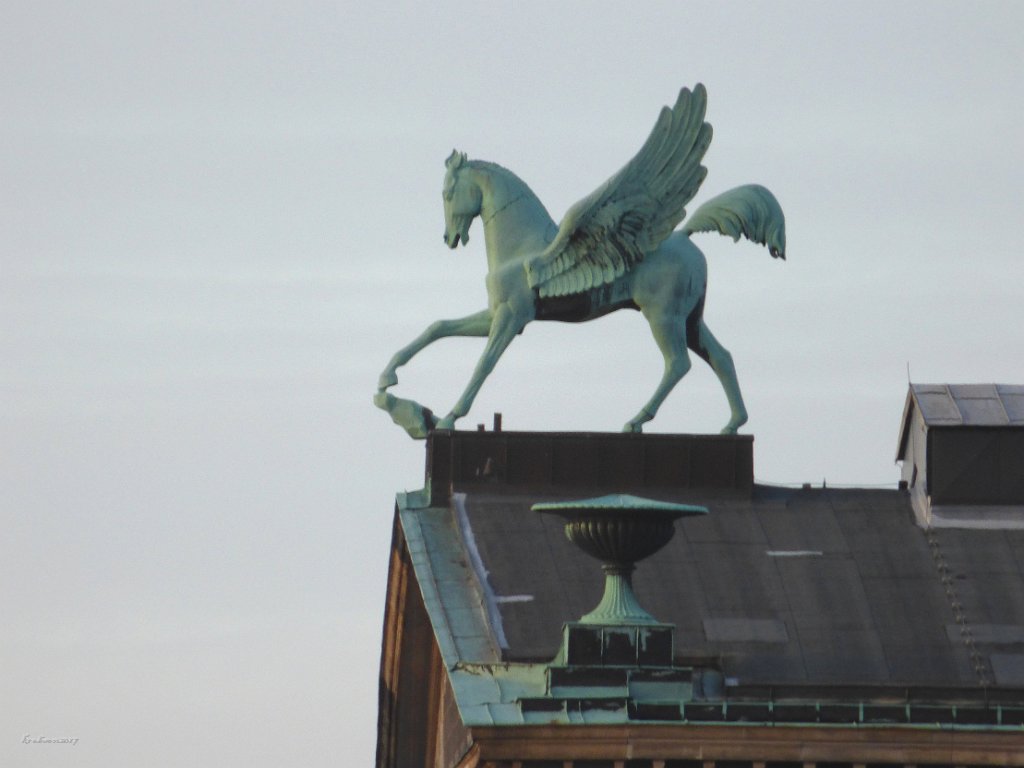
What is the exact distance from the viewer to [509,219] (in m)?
75.9

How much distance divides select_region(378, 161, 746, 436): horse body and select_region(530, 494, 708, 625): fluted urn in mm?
11211

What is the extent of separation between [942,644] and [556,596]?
23.6 ft

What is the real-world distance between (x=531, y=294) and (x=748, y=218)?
15.1 feet

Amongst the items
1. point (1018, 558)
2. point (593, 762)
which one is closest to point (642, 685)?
point (593, 762)

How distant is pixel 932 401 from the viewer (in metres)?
77.4

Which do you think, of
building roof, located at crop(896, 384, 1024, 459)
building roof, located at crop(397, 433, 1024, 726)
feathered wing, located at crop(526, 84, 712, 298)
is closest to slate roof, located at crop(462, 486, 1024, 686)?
building roof, located at crop(397, 433, 1024, 726)

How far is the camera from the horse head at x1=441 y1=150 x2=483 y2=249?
251 ft

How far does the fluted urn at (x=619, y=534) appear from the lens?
63.3 m

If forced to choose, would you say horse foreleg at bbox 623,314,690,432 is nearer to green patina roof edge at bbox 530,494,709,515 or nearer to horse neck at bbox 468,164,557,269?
horse neck at bbox 468,164,557,269

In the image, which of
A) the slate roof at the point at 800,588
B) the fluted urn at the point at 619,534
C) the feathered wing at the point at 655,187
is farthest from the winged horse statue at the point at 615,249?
the fluted urn at the point at 619,534

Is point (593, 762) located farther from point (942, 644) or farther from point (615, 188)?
point (615, 188)

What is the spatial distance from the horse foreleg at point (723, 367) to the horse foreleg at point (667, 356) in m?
0.79

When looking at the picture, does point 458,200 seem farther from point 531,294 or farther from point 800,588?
point 800,588

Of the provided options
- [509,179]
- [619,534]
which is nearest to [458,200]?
[509,179]
